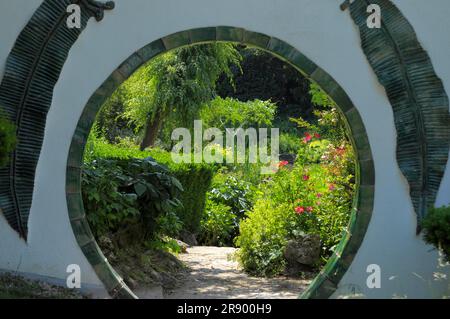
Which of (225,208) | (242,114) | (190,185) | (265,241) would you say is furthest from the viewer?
(242,114)

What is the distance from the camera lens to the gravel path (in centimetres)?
685

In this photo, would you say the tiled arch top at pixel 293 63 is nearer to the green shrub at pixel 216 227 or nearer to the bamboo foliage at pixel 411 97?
the bamboo foliage at pixel 411 97

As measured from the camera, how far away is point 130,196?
22.3 feet

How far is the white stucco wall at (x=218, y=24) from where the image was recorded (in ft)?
17.5

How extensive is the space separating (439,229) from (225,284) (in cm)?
328

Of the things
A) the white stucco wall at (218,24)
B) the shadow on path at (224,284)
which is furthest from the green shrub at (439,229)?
the shadow on path at (224,284)

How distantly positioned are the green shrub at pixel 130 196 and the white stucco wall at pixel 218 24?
1.20 m

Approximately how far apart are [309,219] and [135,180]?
7.08 feet

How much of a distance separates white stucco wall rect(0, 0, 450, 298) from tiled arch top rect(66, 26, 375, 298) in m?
0.05

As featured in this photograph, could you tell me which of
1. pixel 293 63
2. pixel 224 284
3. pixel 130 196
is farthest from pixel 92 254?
pixel 224 284

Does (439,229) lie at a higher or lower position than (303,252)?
higher

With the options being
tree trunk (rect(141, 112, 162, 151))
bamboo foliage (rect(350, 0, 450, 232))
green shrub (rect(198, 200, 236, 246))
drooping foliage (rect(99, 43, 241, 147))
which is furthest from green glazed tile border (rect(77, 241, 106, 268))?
tree trunk (rect(141, 112, 162, 151))

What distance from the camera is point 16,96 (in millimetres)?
5316

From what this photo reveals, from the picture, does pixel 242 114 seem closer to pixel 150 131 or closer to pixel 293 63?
pixel 150 131
